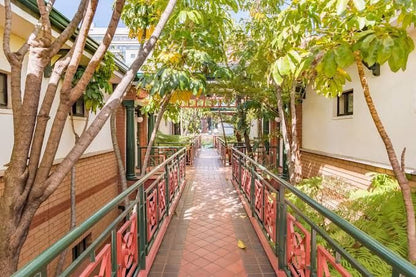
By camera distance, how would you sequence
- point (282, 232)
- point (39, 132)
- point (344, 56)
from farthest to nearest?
point (282, 232)
point (39, 132)
point (344, 56)

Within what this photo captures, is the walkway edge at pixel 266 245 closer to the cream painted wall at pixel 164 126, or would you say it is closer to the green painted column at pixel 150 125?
the green painted column at pixel 150 125

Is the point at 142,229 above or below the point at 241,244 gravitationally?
above

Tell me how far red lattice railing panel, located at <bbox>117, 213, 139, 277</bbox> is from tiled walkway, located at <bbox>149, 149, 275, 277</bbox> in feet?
1.49

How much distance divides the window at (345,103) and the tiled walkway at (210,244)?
2.91 meters

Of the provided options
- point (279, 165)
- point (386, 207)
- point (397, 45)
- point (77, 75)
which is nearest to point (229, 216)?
point (386, 207)

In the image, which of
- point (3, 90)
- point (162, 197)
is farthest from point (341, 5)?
point (3, 90)

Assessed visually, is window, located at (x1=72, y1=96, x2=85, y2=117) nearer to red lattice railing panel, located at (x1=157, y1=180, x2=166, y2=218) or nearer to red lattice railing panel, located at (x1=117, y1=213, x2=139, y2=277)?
red lattice railing panel, located at (x1=157, y1=180, x2=166, y2=218)

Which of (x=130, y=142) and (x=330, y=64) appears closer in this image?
(x=330, y=64)

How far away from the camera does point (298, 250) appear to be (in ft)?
7.86

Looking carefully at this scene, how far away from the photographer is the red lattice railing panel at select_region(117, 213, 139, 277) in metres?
2.23

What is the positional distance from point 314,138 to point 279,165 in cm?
221

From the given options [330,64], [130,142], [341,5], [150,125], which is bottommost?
[130,142]

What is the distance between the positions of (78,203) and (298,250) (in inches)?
178

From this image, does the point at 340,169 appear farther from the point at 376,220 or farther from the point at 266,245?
the point at 266,245
